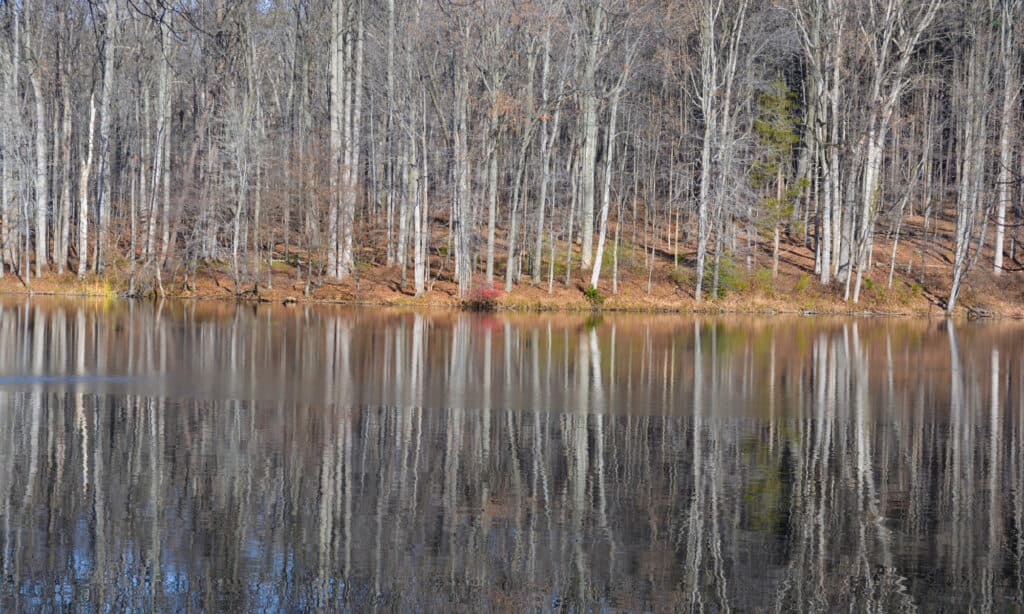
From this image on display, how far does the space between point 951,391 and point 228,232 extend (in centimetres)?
3446

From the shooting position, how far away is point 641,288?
155 ft

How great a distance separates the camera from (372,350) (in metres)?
25.8

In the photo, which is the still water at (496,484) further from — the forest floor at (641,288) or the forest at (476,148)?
the forest at (476,148)

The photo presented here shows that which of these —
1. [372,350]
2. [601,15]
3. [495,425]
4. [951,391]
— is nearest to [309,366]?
[372,350]

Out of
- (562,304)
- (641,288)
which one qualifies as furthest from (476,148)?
(641,288)

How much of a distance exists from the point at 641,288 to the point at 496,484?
1406 inches

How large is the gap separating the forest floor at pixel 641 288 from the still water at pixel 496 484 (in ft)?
68.3

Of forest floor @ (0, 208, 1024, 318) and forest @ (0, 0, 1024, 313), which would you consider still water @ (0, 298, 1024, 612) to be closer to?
forest floor @ (0, 208, 1024, 318)

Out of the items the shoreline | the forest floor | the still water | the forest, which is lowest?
the still water

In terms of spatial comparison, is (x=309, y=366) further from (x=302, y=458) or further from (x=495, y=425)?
(x=302, y=458)

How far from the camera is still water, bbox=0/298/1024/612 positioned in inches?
337

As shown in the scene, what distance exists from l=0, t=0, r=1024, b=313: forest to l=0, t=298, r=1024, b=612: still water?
73.2ft

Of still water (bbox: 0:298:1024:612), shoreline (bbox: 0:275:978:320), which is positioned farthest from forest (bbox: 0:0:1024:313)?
still water (bbox: 0:298:1024:612)

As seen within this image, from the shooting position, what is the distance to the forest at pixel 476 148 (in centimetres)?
4528
